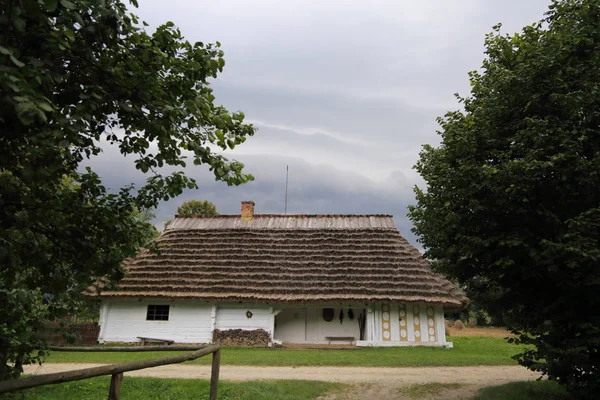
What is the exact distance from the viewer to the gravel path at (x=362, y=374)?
9.55 meters

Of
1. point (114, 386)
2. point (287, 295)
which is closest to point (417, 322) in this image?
point (287, 295)

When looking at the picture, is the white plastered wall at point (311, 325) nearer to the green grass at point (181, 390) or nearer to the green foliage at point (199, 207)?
the green grass at point (181, 390)

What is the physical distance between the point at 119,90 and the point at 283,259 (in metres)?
16.6

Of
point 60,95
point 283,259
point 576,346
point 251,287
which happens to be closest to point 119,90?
point 60,95

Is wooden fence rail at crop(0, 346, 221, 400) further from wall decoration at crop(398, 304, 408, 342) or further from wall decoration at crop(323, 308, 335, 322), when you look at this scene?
wall decoration at crop(323, 308, 335, 322)

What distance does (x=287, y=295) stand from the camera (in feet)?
56.9

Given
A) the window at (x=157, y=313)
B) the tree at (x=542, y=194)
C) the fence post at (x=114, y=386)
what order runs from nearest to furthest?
the fence post at (x=114, y=386), the tree at (x=542, y=194), the window at (x=157, y=313)

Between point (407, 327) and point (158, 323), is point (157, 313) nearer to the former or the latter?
point (158, 323)

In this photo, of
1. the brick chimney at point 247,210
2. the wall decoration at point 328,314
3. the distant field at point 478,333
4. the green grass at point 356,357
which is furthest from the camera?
the distant field at point 478,333

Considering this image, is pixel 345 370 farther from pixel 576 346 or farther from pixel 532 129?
pixel 532 129

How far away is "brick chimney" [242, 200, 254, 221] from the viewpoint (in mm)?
23062

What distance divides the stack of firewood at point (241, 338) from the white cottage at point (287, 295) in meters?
0.20

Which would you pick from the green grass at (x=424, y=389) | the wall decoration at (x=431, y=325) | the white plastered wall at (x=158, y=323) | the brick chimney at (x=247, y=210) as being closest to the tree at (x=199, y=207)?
the brick chimney at (x=247, y=210)

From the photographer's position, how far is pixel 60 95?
118 inches
